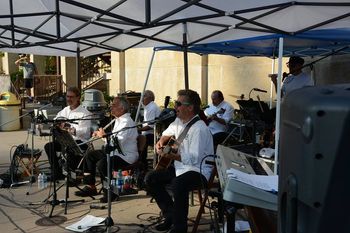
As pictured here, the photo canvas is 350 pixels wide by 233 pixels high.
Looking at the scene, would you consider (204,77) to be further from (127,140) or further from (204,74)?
(127,140)

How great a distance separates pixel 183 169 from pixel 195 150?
9.4 inches

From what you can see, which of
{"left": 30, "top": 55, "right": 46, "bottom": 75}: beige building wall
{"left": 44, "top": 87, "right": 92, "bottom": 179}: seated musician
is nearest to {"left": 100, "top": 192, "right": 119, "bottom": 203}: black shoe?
{"left": 44, "top": 87, "right": 92, "bottom": 179}: seated musician

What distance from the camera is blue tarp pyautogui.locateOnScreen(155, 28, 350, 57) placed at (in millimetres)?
5676

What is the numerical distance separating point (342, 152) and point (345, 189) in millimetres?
118

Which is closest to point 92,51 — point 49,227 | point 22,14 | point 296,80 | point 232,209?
point 22,14

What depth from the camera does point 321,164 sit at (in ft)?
4.07

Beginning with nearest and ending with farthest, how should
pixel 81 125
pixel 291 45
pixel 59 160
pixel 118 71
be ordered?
1. pixel 81 125
2. pixel 59 160
3. pixel 291 45
4. pixel 118 71

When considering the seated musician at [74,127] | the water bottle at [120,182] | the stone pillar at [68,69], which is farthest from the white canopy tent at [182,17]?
the stone pillar at [68,69]

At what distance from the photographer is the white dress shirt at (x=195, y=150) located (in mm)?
4176

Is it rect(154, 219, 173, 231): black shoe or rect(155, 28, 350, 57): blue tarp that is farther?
rect(155, 28, 350, 57): blue tarp

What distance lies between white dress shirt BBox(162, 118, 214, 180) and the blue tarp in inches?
85.1

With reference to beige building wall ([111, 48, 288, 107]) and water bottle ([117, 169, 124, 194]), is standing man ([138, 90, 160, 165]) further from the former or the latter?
beige building wall ([111, 48, 288, 107])

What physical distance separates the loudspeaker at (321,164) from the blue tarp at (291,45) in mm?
4494

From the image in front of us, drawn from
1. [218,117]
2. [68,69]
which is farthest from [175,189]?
[68,69]
